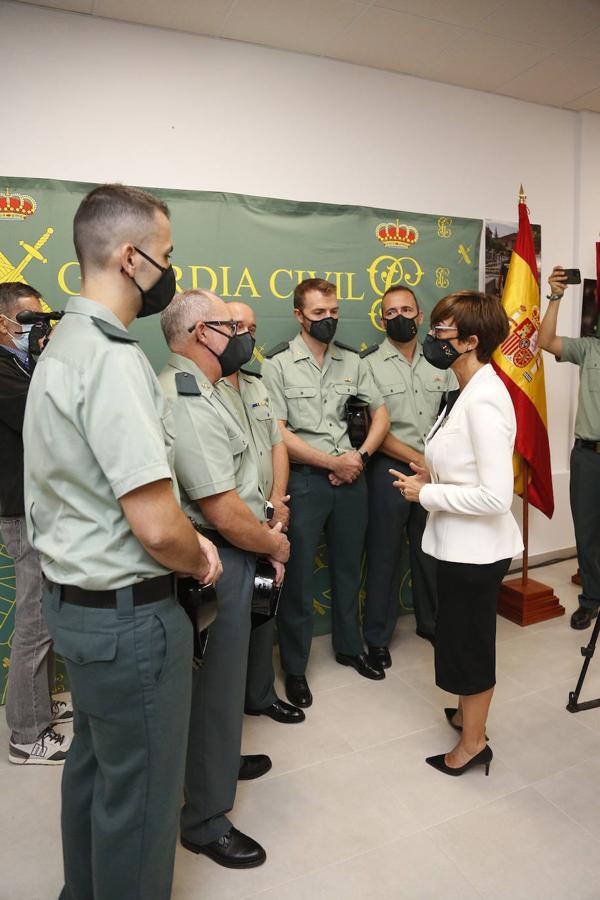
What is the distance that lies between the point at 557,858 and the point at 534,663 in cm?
129

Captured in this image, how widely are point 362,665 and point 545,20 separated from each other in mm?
3439

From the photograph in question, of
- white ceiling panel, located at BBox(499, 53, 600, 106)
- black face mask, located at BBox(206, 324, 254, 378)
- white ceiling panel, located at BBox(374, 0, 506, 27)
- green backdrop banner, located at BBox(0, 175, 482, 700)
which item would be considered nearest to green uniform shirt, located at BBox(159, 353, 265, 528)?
black face mask, located at BBox(206, 324, 254, 378)

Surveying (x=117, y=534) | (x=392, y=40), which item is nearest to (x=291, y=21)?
(x=392, y=40)

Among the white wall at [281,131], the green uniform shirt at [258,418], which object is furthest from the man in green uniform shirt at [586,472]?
the green uniform shirt at [258,418]

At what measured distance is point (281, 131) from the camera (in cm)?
329

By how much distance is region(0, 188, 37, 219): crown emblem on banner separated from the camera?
8.94 ft

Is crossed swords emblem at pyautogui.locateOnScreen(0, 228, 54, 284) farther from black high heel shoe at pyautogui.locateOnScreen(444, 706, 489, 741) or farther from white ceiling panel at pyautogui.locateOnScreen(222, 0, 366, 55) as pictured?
black high heel shoe at pyautogui.locateOnScreen(444, 706, 489, 741)

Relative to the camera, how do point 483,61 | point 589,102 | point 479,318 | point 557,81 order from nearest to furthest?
1. point 479,318
2. point 483,61
3. point 557,81
4. point 589,102

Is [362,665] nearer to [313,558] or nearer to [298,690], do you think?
[298,690]

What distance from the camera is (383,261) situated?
3.57 meters

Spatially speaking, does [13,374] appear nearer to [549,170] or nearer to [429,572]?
[429,572]

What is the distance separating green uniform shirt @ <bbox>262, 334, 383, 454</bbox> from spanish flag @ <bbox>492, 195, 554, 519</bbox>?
1.14 meters

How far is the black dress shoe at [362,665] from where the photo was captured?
3020 mm

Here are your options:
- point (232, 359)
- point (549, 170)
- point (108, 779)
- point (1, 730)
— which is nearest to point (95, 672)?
point (108, 779)
